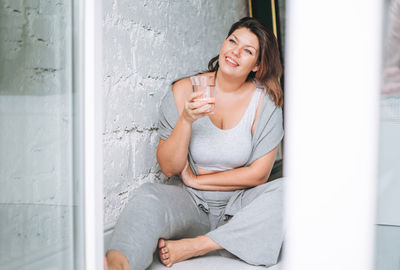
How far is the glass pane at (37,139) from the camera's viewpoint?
2.57 feet

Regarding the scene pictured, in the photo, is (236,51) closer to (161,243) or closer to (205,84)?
(205,84)

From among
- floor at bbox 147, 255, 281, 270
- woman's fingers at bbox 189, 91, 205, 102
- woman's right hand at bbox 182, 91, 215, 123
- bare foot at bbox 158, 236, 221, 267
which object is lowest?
floor at bbox 147, 255, 281, 270

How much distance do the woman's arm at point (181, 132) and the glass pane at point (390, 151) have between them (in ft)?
3.10

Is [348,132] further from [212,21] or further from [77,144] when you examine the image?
[212,21]

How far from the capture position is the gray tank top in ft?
5.45

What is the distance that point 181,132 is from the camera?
1.54 m

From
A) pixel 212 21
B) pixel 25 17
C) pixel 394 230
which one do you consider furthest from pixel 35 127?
pixel 212 21

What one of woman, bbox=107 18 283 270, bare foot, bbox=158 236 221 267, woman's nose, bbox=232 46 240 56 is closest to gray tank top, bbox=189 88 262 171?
woman, bbox=107 18 283 270

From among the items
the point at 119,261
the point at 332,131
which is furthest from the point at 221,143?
the point at 332,131

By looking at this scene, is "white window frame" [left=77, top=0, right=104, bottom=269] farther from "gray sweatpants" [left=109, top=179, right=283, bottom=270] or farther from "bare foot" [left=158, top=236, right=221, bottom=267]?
"bare foot" [left=158, top=236, right=221, bottom=267]

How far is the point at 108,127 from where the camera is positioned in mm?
1568

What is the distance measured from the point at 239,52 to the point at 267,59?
13 cm

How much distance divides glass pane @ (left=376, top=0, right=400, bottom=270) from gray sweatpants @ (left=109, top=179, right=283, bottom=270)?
0.92m

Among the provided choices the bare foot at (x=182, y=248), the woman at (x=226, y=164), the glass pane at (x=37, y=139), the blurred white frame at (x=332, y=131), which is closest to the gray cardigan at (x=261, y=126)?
the woman at (x=226, y=164)
